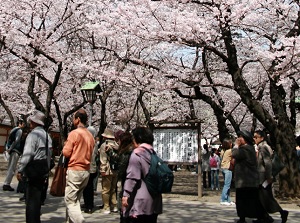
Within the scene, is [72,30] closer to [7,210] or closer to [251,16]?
[251,16]

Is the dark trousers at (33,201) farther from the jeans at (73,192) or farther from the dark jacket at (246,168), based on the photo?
the dark jacket at (246,168)

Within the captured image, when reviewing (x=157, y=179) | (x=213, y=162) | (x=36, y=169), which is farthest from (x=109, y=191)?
(x=213, y=162)

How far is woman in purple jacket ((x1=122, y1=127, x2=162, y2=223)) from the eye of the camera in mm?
3928

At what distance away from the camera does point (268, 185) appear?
21.6 feet

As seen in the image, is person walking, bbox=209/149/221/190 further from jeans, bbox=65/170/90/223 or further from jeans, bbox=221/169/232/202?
jeans, bbox=65/170/90/223

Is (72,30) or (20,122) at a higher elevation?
(72,30)

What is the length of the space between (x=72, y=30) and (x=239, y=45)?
6690 millimetres

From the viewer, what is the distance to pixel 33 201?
17.8 feet

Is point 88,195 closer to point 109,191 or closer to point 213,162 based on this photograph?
point 109,191

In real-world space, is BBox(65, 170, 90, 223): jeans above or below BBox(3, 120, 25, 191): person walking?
A: below

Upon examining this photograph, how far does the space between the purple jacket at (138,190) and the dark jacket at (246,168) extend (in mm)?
2720

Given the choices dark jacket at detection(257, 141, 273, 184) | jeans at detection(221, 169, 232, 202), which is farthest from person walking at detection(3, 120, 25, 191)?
dark jacket at detection(257, 141, 273, 184)

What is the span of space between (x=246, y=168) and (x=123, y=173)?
2.17 m

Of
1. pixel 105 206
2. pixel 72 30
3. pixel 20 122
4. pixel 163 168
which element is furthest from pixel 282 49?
pixel 72 30
